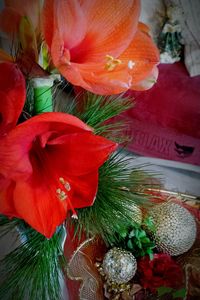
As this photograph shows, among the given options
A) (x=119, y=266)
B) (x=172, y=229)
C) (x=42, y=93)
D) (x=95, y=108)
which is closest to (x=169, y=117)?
(x=172, y=229)

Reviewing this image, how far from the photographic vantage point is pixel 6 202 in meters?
0.36

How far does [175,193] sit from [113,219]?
447 mm

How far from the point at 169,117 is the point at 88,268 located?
951mm

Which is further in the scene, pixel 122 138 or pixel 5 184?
pixel 122 138

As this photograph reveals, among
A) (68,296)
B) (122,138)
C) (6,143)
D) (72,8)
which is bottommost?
(68,296)

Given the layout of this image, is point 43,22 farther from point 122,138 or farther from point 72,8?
point 122,138

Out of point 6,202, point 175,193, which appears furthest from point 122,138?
point 175,193

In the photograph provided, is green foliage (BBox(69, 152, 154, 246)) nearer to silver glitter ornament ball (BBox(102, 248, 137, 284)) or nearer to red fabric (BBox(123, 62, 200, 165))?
silver glitter ornament ball (BBox(102, 248, 137, 284))

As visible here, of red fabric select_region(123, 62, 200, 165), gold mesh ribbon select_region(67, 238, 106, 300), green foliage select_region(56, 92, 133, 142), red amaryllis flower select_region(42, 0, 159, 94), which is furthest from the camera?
red fabric select_region(123, 62, 200, 165)

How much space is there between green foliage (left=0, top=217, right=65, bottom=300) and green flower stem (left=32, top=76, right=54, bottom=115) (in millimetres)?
170

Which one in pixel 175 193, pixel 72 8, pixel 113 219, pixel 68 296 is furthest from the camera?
pixel 175 193

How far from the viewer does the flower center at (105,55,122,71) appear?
13.6 inches

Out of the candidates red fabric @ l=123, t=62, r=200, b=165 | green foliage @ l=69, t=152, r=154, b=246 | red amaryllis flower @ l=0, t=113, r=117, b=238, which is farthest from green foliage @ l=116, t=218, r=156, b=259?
red fabric @ l=123, t=62, r=200, b=165

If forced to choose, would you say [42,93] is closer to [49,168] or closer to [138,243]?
[49,168]
